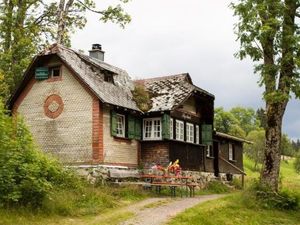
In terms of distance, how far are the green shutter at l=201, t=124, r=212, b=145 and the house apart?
29.5 inches

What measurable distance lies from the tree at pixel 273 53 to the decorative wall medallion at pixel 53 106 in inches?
369

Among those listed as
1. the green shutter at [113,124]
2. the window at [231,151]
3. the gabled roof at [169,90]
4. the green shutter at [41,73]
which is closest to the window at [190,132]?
the gabled roof at [169,90]

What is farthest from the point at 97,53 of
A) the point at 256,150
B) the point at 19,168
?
the point at 256,150

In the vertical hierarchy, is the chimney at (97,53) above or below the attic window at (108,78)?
above

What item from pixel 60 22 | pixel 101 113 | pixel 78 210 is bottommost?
pixel 78 210

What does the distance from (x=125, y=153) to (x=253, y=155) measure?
4598cm

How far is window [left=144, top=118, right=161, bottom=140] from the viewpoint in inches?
1044

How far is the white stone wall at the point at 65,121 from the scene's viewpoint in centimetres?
2381

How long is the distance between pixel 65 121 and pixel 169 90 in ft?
21.5

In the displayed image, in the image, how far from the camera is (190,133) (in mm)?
29219

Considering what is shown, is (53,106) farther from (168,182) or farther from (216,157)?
(216,157)

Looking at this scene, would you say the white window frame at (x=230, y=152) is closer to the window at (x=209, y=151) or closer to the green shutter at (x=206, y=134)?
the window at (x=209, y=151)

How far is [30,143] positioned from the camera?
16891 mm

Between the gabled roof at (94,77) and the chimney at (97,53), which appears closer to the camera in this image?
the gabled roof at (94,77)
